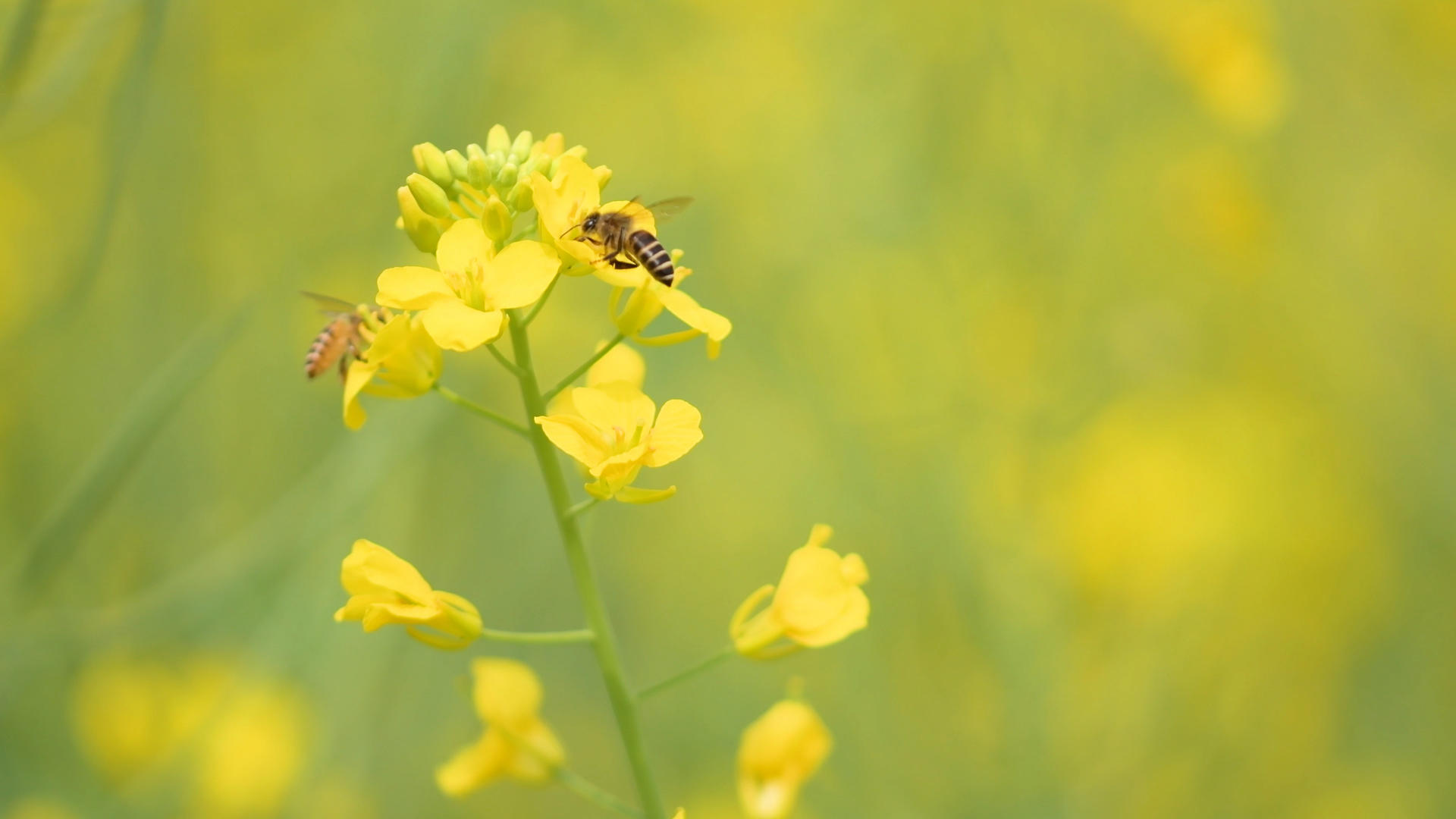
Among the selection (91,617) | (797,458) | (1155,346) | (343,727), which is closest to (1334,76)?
(1155,346)

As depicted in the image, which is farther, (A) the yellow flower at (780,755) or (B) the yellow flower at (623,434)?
(A) the yellow flower at (780,755)

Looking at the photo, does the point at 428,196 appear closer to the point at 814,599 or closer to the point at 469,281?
the point at 469,281

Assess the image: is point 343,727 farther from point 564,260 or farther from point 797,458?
point 797,458

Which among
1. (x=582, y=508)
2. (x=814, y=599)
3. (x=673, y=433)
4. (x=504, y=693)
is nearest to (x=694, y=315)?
(x=673, y=433)

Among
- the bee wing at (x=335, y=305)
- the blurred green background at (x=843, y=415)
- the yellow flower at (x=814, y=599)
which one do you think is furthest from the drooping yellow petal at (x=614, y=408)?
the blurred green background at (x=843, y=415)

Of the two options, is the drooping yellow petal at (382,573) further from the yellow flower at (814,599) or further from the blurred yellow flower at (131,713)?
the blurred yellow flower at (131,713)

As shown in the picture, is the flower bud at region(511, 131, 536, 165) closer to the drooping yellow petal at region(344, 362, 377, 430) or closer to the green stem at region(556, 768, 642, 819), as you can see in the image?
the drooping yellow petal at region(344, 362, 377, 430)

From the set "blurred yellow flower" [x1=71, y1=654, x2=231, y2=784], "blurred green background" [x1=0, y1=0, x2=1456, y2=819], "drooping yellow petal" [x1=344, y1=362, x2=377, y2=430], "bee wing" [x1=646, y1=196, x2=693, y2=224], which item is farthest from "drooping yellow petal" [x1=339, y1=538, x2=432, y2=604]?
"blurred yellow flower" [x1=71, y1=654, x2=231, y2=784]
